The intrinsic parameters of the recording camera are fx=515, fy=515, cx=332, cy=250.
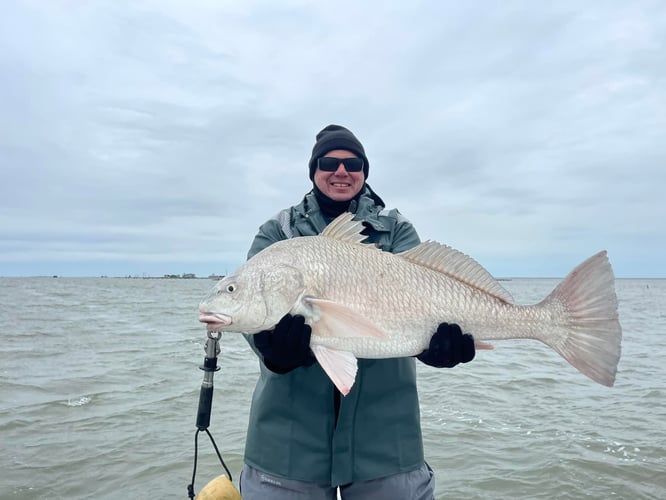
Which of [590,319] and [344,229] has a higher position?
[344,229]

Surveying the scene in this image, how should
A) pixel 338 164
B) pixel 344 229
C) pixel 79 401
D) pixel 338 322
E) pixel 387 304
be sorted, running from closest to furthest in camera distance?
pixel 338 322 < pixel 387 304 < pixel 344 229 < pixel 338 164 < pixel 79 401

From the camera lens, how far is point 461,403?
33.1ft

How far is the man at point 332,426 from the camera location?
9.96 feet

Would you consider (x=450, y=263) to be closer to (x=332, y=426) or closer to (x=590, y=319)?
(x=590, y=319)

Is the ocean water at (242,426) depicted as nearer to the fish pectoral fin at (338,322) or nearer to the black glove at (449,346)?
the black glove at (449,346)

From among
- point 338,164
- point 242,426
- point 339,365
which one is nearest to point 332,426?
point 339,365

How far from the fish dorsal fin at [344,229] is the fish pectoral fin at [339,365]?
704 millimetres

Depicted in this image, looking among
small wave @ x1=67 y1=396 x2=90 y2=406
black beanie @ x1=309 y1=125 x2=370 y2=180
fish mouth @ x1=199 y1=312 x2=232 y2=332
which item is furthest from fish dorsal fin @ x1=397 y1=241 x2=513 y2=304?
small wave @ x1=67 y1=396 x2=90 y2=406

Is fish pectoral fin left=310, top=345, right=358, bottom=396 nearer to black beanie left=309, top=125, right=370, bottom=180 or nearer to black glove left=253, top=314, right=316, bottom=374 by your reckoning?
black glove left=253, top=314, right=316, bottom=374

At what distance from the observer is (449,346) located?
3031mm

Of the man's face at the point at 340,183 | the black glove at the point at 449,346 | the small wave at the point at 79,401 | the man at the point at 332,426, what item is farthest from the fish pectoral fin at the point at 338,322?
the small wave at the point at 79,401

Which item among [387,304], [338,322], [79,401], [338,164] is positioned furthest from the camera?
[79,401]

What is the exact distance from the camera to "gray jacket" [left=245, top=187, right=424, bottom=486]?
3.09m

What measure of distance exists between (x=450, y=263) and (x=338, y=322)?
2.80ft
